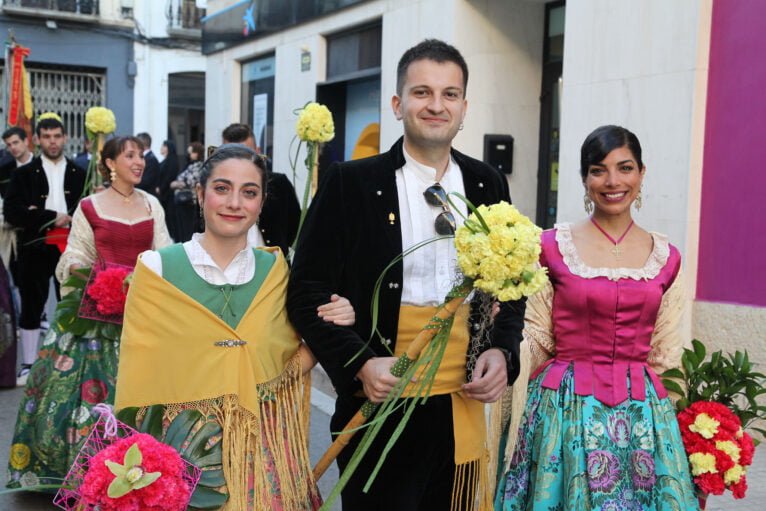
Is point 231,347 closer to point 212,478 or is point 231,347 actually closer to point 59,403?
point 212,478

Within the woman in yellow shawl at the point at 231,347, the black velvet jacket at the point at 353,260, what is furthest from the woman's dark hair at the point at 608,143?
the woman in yellow shawl at the point at 231,347

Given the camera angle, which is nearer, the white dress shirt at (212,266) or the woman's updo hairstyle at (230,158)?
the white dress shirt at (212,266)

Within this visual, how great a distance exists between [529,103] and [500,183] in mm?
6568

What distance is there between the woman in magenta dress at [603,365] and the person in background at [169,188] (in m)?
11.0

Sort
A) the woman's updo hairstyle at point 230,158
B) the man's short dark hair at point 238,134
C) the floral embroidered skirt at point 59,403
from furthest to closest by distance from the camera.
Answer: the man's short dark hair at point 238,134 < the floral embroidered skirt at point 59,403 < the woman's updo hairstyle at point 230,158

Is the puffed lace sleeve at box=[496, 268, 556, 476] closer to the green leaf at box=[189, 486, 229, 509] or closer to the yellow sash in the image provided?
the yellow sash

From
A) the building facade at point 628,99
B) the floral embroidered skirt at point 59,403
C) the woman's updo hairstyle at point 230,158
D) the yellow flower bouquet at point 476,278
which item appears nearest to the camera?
the yellow flower bouquet at point 476,278

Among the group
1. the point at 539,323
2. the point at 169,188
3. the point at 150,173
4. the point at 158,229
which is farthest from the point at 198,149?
the point at 539,323

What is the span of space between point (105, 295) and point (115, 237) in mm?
584

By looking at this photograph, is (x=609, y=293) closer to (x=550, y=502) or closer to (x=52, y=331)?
(x=550, y=502)

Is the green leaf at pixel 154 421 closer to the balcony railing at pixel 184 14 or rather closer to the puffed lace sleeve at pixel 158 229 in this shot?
the puffed lace sleeve at pixel 158 229

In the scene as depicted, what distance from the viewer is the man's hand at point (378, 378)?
271 cm

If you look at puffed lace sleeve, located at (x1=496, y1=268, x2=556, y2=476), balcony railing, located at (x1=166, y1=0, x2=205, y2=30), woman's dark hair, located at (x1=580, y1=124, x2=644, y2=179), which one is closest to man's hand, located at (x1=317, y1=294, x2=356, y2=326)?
puffed lace sleeve, located at (x1=496, y1=268, x2=556, y2=476)

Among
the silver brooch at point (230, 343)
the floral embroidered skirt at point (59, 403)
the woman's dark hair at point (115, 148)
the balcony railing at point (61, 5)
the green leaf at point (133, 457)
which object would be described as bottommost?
the floral embroidered skirt at point (59, 403)
